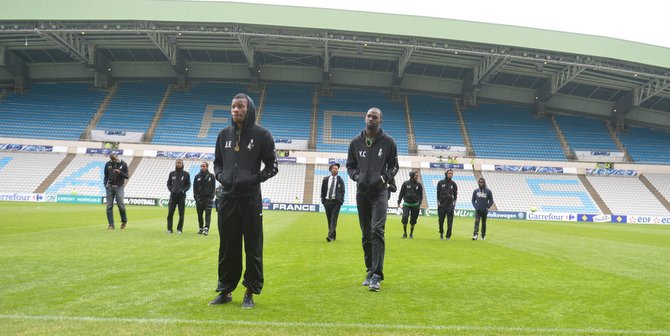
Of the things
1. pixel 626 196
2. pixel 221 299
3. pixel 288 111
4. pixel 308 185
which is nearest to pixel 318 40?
pixel 288 111

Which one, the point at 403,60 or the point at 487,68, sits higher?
the point at 403,60

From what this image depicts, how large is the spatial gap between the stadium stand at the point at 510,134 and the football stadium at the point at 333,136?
21cm

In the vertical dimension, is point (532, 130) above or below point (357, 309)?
above

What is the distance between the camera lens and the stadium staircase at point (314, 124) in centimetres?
4256

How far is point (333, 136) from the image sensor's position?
43312 millimetres

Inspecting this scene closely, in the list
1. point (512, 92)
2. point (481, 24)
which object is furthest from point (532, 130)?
point (481, 24)

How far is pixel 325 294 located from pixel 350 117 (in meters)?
41.0

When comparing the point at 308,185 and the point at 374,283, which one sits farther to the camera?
the point at 308,185

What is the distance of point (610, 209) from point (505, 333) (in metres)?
40.2

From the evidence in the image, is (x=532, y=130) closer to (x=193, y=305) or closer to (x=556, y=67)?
(x=556, y=67)

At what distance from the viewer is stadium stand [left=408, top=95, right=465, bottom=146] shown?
1729 inches

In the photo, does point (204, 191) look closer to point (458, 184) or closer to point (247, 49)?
point (247, 49)

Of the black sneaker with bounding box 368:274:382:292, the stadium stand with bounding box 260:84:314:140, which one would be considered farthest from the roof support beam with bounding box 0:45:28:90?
the black sneaker with bounding box 368:274:382:292

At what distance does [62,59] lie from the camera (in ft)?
146
